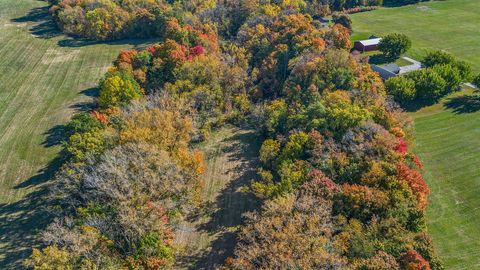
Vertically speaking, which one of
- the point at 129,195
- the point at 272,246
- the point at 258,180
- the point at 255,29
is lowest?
the point at 258,180

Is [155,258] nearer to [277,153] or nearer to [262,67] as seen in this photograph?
[277,153]

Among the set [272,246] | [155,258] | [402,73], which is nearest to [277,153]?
[272,246]

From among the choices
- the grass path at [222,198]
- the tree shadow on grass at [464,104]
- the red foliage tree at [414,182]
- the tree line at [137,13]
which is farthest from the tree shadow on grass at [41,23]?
the tree shadow on grass at [464,104]

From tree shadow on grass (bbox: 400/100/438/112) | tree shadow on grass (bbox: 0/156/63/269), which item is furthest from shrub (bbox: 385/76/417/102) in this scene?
tree shadow on grass (bbox: 0/156/63/269)

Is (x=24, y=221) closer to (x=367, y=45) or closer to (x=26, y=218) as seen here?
(x=26, y=218)

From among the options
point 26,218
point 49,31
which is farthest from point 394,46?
point 49,31

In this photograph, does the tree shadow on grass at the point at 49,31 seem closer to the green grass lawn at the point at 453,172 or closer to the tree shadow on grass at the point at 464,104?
the green grass lawn at the point at 453,172
